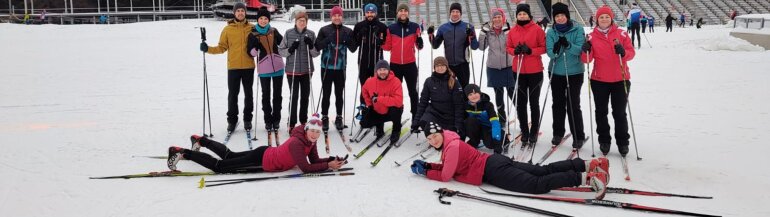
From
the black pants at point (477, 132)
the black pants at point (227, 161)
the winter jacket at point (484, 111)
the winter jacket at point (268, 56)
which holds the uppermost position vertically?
the winter jacket at point (268, 56)

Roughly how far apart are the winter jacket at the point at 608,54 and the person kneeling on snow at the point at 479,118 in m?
1.01

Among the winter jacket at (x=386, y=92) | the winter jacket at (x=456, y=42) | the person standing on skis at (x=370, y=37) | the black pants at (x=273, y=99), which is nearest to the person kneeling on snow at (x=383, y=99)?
the winter jacket at (x=386, y=92)

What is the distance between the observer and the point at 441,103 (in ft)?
19.9

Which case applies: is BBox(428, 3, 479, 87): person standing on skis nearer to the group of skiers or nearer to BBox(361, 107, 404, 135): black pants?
the group of skiers

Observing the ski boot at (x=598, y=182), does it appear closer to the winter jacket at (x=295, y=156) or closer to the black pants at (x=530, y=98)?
the black pants at (x=530, y=98)

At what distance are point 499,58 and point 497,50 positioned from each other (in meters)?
0.09

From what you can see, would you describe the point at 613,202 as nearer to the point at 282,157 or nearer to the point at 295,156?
the point at 295,156

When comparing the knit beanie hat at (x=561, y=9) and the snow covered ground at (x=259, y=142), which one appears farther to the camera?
the knit beanie hat at (x=561, y=9)

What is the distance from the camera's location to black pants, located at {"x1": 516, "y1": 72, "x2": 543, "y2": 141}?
5.99 meters

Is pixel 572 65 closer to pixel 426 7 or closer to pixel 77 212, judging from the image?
pixel 77 212

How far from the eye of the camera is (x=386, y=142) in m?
6.50

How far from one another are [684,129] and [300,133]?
465cm

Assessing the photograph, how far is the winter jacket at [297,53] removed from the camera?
22.1 feet

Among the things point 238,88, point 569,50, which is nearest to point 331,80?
point 238,88
